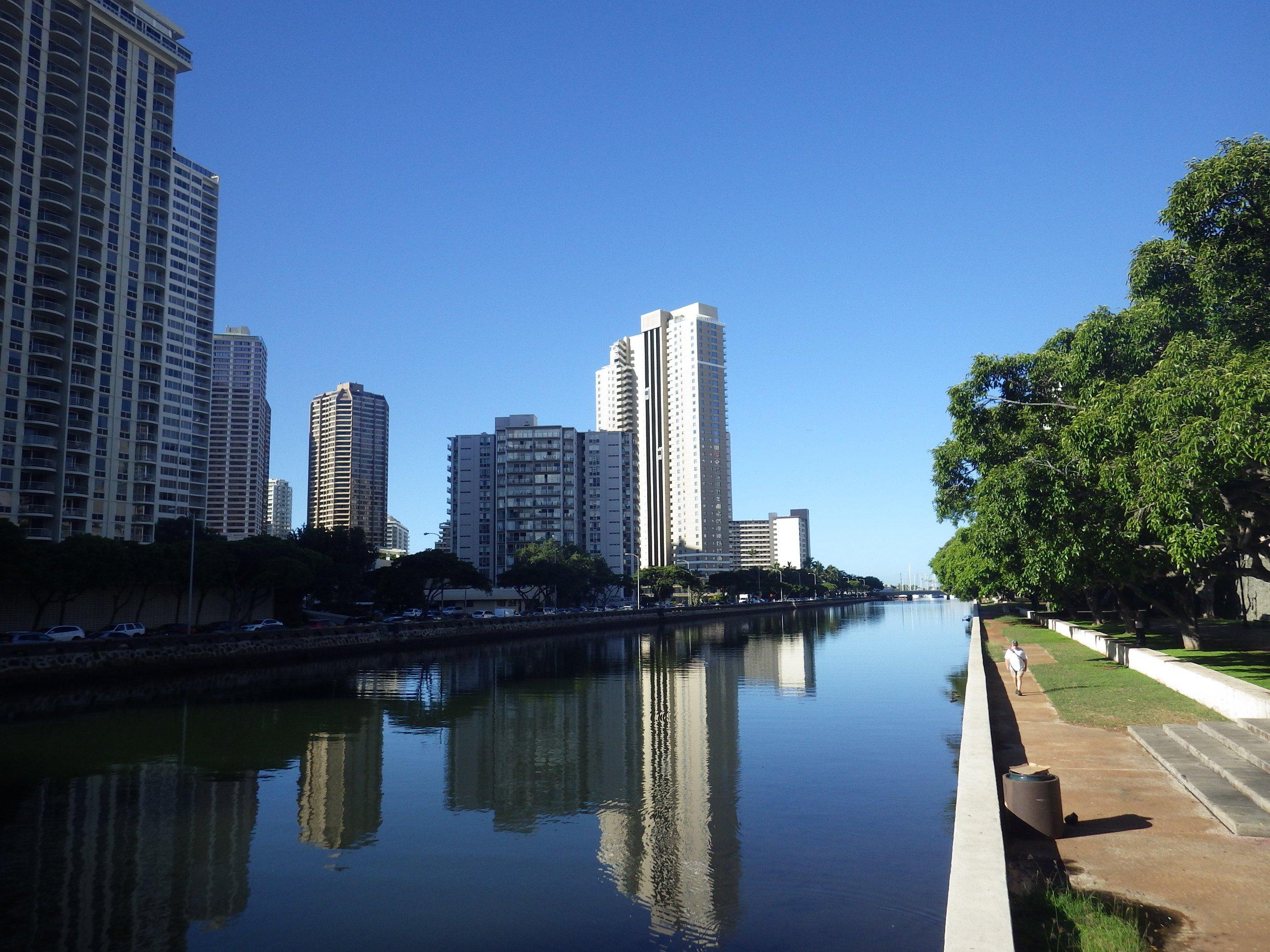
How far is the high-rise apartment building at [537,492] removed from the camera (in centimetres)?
15562

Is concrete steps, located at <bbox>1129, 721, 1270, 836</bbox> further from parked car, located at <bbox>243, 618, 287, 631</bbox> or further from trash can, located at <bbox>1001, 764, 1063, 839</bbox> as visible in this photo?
parked car, located at <bbox>243, 618, 287, 631</bbox>

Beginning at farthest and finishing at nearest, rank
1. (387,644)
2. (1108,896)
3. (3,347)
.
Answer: (3,347)
(387,644)
(1108,896)

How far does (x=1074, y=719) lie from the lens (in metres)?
18.4

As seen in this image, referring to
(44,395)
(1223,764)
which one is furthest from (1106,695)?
(44,395)

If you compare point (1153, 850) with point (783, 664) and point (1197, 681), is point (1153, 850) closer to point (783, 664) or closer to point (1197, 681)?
point (1197, 681)

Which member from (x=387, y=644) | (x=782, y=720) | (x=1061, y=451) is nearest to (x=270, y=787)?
(x=782, y=720)

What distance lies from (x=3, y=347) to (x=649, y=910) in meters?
81.0

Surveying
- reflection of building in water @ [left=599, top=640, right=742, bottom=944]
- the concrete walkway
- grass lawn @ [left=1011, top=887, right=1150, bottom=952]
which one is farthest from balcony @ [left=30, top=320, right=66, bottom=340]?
grass lawn @ [left=1011, top=887, right=1150, bottom=952]

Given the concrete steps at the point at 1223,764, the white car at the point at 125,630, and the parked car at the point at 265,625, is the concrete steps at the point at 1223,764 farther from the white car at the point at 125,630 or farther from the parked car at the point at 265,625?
the parked car at the point at 265,625

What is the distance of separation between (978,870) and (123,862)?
12658 mm

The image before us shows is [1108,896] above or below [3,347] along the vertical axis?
below

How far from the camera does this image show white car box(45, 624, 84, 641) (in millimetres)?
44000

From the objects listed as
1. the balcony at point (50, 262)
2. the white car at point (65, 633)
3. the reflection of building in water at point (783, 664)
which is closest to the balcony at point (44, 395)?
the balcony at point (50, 262)

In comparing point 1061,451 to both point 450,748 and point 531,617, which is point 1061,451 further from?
point 531,617
